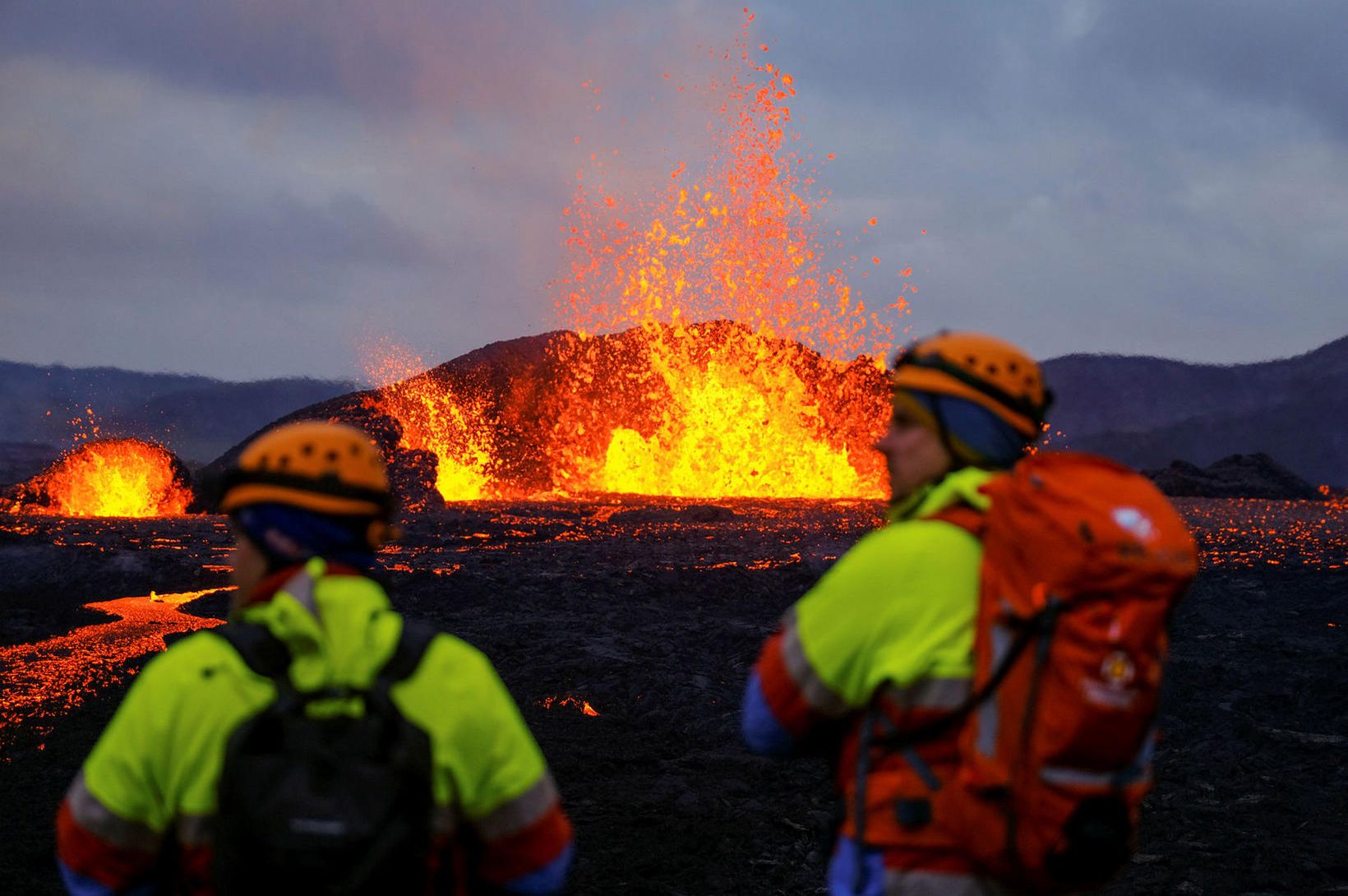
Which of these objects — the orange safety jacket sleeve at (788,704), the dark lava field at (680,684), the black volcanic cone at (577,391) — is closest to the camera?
Answer: the orange safety jacket sleeve at (788,704)

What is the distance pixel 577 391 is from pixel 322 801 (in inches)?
1730

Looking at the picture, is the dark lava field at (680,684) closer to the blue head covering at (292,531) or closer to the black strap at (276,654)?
the blue head covering at (292,531)

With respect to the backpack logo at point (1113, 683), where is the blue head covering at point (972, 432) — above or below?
above

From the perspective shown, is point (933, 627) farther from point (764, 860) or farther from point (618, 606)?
point (618, 606)

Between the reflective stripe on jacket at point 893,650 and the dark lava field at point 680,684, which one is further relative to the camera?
the dark lava field at point 680,684

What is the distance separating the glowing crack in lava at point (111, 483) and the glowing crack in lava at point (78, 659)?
1589cm

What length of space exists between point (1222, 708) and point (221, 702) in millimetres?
8138

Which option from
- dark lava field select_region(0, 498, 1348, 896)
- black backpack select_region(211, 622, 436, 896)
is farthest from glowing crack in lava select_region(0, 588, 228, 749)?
black backpack select_region(211, 622, 436, 896)

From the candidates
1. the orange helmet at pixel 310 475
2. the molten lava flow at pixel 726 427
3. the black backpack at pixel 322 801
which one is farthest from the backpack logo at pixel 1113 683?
the molten lava flow at pixel 726 427

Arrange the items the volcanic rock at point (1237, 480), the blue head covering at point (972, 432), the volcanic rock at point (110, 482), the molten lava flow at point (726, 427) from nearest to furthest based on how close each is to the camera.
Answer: the blue head covering at point (972, 432)
the volcanic rock at point (110, 482)
the volcanic rock at point (1237, 480)
the molten lava flow at point (726, 427)

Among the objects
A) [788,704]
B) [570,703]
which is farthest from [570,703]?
[788,704]

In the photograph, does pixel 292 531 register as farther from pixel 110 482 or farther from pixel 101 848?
pixel 110 482

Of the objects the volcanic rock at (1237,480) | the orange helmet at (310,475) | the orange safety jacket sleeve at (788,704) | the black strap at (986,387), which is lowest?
the volcanic rock at (1237,480)

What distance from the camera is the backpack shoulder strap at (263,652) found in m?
1.65
